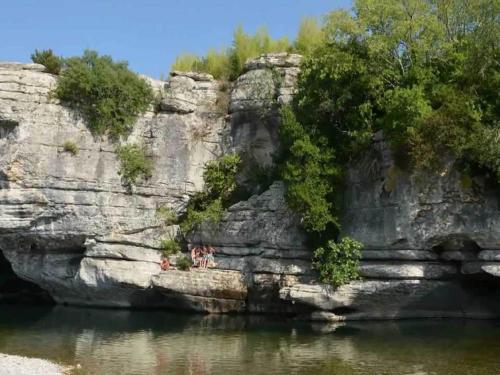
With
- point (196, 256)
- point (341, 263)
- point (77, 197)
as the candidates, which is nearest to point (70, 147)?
point (77, 197)

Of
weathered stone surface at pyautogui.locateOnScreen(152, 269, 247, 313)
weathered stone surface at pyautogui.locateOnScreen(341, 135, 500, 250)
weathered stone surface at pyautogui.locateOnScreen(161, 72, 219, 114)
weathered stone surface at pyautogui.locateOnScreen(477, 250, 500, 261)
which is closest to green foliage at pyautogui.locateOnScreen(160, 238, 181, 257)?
weathered stone surface at pyautogui.locateOnScreen(152, 269, 247, 313)

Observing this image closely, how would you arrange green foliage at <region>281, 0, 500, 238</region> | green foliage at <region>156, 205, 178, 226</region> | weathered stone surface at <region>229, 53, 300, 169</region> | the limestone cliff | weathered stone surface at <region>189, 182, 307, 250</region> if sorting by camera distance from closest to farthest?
green foliage at <region>281, 0, 500, 238</region>
the limestone cliff
weathered stone surface at <region>189, 182, 307, 250</region>
green foliage at <region>156, 205, 178, 226</region>
weathered stone surface at <region>229, 53, 300, 169</region>

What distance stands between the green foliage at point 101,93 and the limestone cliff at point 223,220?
625 mm

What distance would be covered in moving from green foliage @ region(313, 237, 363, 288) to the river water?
1.83 m

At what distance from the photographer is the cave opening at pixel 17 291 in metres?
30.9

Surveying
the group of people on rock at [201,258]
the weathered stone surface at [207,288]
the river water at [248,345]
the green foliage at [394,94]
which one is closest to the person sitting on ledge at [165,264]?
the group of people on rock at [201,258]

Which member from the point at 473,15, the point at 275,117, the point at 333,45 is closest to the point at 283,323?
the point at 275,117

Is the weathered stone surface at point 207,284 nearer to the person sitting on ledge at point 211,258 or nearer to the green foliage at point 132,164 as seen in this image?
the person sitting on ledge at point 211,258

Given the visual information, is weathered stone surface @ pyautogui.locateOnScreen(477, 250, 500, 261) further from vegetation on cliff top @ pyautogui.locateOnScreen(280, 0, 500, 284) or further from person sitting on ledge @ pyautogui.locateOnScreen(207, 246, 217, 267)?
person sitting on ledge @ pyautogui.locateOnScreen(207, 246, 217, 267)

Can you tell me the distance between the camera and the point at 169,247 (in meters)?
27.0

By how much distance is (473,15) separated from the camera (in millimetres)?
22703

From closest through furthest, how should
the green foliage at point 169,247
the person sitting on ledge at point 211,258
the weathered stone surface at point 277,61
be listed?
the person sitting on ledge at point 211,258, the green foliage at point 169,247, the weathered stone surface at point 277,61

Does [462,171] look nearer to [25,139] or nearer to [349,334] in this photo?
[349,334]

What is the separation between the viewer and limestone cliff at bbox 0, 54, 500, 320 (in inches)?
874
